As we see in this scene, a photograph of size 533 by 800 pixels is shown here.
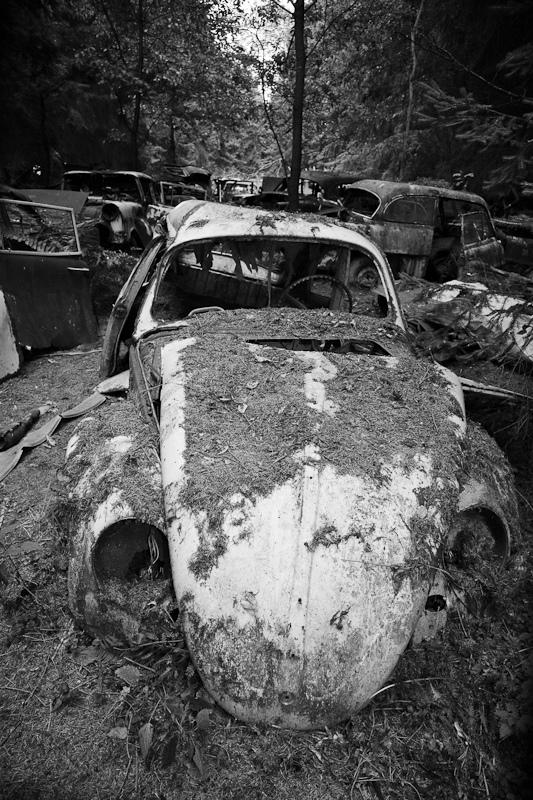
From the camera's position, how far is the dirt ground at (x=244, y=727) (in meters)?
1.61

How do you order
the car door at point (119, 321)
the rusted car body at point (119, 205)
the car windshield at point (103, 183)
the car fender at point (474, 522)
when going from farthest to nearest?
the car windshield at point (103, 183), the rusted car body at point (119, 205), the car door at point (119, 321), the car fender at point (474, 522)

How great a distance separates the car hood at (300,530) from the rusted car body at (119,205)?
22.7 ft

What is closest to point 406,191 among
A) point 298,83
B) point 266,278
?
point 298,83

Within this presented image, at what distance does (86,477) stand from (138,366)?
0.86m

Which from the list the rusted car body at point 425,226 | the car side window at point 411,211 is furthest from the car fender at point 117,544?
the car side window at point 411,211

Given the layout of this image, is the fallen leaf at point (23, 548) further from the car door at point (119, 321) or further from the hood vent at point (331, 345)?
the hood vent at point (331, 345)

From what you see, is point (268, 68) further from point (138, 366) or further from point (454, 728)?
point (454, 728)

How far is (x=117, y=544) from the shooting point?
78.0 inches

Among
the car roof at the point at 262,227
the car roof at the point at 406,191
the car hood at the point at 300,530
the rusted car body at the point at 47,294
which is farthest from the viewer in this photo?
the car roof at the point at 406,191

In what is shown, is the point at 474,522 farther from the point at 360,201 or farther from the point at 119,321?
the point at 360,201

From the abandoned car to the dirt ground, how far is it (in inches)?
5.2

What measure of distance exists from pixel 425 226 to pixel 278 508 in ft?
22.9

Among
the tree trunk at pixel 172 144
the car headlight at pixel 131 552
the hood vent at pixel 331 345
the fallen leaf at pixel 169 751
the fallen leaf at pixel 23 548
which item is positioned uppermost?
the tree trunk at pixel 172 144

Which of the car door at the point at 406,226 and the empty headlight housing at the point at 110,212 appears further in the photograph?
the empty headlight housing at the point at 110,212
